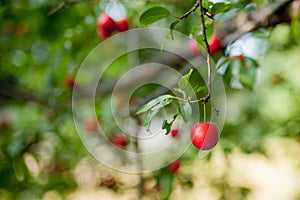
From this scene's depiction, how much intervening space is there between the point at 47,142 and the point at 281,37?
1056 mm

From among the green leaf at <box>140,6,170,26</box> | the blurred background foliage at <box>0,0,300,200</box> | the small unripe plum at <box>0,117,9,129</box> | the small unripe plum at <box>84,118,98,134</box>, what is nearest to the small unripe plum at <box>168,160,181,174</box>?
the blurred background foliage at <box>0,0,300,200</box>

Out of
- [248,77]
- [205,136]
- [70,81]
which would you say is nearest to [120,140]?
[70,81]

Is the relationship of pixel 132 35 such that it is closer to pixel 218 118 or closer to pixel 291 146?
pixel 291 146

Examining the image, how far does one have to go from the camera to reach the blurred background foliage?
5.35 feet

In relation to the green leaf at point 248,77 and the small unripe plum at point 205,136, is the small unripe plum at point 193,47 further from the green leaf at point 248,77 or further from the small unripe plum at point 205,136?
the small unripe plum at point 205,136

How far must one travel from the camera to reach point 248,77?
134 centimetres

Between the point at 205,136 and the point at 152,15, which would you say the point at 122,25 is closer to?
the point at 152,15

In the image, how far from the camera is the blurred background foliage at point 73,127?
163cm

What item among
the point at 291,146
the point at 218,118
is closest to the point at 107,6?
the point at 218,118

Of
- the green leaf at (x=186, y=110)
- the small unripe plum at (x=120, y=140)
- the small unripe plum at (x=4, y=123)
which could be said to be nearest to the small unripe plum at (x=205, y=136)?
the green leaf at (x=186, y=110)

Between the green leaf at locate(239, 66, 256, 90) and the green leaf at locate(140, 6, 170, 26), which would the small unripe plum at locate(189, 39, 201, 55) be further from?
the green leaf at locate(140, 6, 170, 26)

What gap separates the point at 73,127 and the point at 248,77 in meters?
0.94

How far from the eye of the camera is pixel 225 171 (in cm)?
175

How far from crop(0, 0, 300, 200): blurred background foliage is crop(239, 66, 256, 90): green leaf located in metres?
0.11
